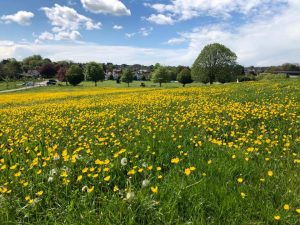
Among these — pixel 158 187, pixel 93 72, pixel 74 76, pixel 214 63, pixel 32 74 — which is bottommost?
pixel 158 187

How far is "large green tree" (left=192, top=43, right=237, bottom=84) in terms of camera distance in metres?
67.6

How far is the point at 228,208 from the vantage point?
3422mm

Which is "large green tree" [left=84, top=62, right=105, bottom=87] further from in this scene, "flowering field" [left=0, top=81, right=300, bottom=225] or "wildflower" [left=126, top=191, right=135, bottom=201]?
"wildflower" [left=126, top=191, right=135, bottom=201]

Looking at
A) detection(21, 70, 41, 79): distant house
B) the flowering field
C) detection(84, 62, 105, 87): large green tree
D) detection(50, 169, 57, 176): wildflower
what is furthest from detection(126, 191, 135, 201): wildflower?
detection(21, 70, 41, 79): distant house

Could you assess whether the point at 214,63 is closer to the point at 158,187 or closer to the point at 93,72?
the point at 93,72

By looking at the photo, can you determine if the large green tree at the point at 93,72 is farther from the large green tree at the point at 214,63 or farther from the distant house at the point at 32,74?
the distant house at the point at 32,74

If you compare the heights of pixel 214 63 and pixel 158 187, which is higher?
pixel 214 63

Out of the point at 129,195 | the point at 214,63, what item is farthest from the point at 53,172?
the point at 214,63

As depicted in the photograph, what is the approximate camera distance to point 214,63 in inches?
2682

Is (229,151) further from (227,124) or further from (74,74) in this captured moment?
(74,74)

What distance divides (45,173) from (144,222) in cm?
225

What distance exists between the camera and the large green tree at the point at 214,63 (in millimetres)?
67625

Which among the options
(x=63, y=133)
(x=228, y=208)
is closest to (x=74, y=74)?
(x=63, y=133)

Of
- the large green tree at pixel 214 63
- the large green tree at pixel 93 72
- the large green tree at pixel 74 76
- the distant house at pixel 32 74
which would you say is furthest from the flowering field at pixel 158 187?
the distant house at pixel 32 74
